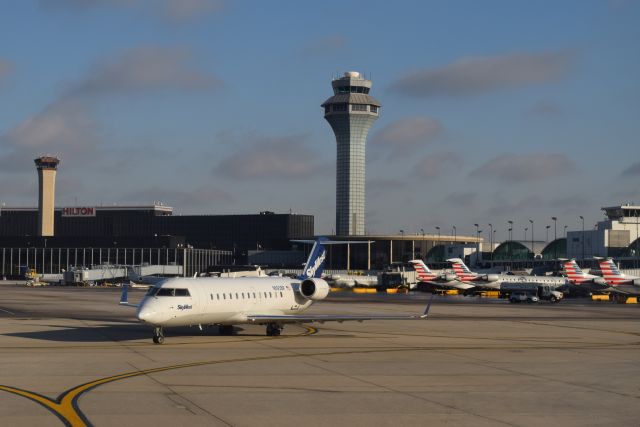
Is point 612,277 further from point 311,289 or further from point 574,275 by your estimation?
point 311,289

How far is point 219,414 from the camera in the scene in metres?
19.9

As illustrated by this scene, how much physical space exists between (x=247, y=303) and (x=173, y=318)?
5326 millimetres

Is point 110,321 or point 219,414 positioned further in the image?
point 110,321

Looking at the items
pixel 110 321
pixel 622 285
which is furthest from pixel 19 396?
pixel 622 285

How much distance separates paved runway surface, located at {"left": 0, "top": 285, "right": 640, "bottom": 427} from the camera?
20.0 meters

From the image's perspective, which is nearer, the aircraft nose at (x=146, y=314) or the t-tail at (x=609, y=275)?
the aircraft nose at (x=146, y=314)

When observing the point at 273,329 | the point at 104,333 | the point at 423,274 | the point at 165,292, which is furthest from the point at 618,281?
the point at 165,292

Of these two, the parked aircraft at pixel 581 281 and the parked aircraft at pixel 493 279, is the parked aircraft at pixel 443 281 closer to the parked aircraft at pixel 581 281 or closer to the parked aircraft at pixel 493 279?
the parked aircraft at pixel 493 279

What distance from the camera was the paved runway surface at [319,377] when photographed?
65.5 ft

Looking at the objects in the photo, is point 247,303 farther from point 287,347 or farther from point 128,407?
point 128,407

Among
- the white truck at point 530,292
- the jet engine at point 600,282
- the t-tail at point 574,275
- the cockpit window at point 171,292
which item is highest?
the cockpit window at point 171,292

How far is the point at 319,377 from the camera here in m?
26.7

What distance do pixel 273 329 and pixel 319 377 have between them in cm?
1613

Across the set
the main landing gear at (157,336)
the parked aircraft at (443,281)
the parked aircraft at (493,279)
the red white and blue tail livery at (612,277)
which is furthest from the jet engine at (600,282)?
the main landing gear at (157,336)
